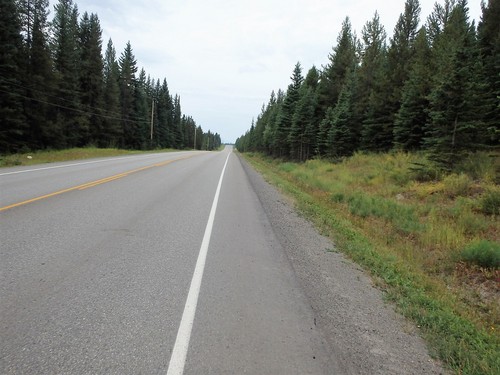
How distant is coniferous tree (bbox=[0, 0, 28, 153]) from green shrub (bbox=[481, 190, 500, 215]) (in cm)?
3087

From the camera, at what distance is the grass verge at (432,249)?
3.69 meters

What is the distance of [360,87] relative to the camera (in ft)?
98.5

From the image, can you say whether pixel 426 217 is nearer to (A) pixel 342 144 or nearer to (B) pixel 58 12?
(A) pixel 342 144

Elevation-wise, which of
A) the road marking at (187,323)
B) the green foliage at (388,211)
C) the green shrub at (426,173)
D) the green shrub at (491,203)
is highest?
the green shrub at (426,173)

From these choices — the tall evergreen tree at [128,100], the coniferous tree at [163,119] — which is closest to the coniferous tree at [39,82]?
the tall evergreen tree at [128,100]

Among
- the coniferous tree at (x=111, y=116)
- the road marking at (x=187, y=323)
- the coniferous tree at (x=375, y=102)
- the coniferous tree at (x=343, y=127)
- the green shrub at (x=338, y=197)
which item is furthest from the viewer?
the coniferous tree at (x=111, y=116)

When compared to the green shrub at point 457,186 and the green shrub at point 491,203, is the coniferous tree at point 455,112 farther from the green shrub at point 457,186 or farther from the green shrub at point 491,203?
the green shrub at point 491,203

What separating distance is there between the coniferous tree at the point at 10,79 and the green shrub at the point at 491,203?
3087 centimetres

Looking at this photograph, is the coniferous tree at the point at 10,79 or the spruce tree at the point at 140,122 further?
the spruce tree at the point at 140,122

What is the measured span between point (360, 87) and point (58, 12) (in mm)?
38222

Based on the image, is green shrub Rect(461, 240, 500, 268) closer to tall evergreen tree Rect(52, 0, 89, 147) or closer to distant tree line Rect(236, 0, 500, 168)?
distant tree line Rect(236, 0, 500, 168)

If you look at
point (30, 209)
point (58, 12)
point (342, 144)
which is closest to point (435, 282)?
point (30, 209)

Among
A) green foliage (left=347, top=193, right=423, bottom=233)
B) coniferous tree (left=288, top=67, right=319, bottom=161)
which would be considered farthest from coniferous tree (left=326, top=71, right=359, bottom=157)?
green foliage (left=347, top=193, right=423, bottom=233)

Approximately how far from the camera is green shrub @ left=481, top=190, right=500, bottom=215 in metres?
9.52
